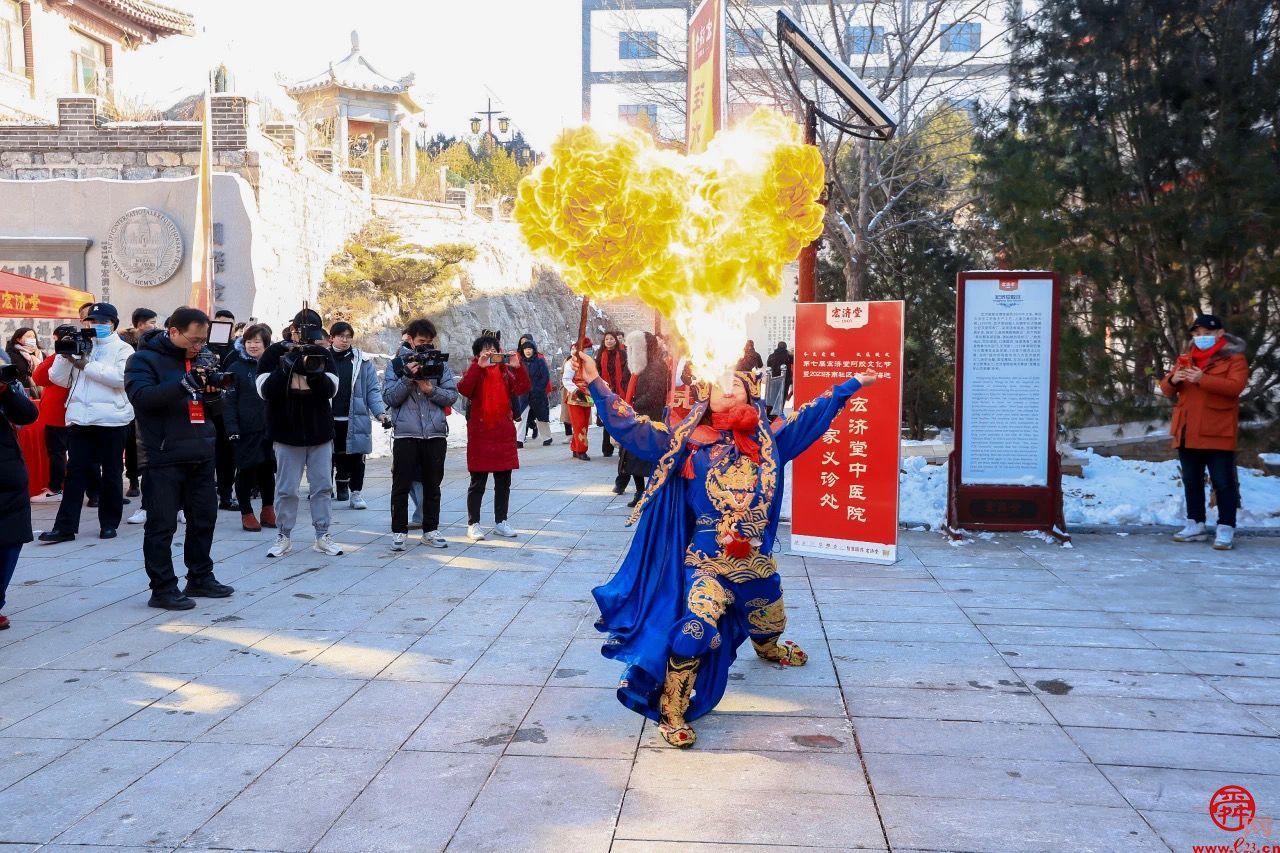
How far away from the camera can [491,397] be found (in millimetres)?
8328

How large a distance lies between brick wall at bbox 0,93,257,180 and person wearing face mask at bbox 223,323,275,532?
9849 millimetres

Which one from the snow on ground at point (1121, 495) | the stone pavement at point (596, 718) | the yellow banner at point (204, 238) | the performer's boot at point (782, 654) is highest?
the yellow banner at point (204, 238)

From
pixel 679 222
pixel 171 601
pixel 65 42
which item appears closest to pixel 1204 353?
pixel 679 222

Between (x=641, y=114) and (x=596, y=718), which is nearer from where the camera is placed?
(x=596, y=718)

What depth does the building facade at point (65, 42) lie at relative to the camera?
22.5 metres

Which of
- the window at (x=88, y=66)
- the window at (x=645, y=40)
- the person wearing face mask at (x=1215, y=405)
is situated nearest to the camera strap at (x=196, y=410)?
the person wearing face mask at (x=1215, y=405)

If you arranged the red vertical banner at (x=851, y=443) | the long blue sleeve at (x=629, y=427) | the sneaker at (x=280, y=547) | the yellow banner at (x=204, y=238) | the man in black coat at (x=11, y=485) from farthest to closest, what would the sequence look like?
the yellow banner at (x=204, y=238), the sneaker at (x=280, y=547), the red vertical banner at (x=851, y=443), the man in black coat at (x=11, y=485), the long blue sleeve at (x=629, y=427)

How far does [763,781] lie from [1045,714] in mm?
1435

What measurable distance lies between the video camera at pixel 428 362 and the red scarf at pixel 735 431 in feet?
12.4

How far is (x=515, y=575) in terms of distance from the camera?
7195 mm

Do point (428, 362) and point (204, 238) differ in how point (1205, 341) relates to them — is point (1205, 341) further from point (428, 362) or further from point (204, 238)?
point (204, 238)

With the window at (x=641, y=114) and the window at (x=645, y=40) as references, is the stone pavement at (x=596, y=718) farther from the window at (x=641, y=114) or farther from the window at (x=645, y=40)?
the window at (x=645, y=40)

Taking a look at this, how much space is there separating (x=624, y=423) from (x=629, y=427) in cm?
3

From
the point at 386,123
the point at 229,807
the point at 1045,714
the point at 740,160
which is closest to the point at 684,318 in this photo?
the point at 740,160
